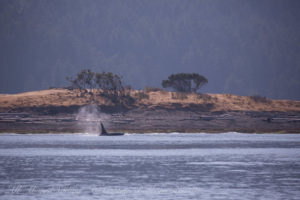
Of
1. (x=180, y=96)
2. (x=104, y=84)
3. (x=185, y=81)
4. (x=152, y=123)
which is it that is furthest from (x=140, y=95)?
(x=185, y=81)

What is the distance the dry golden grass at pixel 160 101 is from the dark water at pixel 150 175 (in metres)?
57.8

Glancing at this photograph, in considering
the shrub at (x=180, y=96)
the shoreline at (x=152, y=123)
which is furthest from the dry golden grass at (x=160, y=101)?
the shoreline at (x=152, y=123)

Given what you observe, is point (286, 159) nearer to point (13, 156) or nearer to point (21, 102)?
point (13, 156)

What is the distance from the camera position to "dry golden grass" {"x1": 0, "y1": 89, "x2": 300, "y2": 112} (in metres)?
121

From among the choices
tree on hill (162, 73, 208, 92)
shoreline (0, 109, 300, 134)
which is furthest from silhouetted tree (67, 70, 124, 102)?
tree on hill (162, 73, 208, 92)

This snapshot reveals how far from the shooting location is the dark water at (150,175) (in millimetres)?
33344

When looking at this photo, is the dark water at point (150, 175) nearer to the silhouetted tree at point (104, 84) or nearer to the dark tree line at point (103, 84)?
the silhouetted tree at point (104, 84)

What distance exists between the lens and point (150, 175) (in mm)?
41750

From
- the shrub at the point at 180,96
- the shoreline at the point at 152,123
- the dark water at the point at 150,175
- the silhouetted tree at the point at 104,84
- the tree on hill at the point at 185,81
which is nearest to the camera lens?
the dark water at the point at 150,175

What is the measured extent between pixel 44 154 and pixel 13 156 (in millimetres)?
3996

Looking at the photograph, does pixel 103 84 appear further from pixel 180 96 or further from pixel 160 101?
pixel 180 96

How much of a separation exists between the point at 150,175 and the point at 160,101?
8299cm

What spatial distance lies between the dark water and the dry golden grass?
57837 millimetres

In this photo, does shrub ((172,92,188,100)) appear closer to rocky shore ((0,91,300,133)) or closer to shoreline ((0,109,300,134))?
rocky shore ((0,91,300,133))
